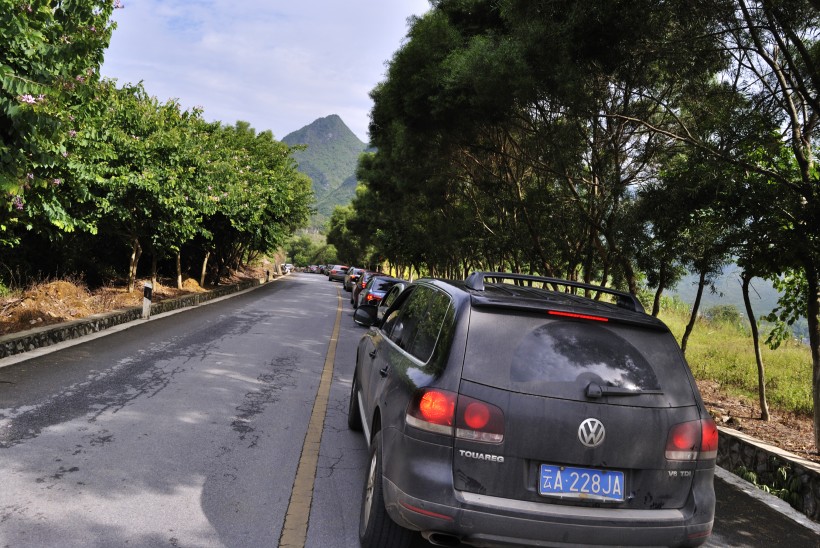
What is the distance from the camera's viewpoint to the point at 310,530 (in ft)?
12.1

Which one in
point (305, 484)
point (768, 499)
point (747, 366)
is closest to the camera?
point (305, 484)

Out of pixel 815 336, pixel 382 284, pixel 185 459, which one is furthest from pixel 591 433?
pixel 382 284

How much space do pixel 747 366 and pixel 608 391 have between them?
12.0 meters

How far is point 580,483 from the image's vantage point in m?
2.93

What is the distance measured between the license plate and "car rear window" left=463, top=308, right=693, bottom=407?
349 mm

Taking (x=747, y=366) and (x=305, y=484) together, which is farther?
(x=747, y=366)

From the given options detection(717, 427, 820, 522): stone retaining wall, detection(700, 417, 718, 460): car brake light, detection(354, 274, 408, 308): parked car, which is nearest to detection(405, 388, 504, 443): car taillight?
detection(700, 417, 718, 460): car brake light

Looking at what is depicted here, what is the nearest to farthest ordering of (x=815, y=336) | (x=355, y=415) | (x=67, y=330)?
(x=355, y=415), (x=815, y=336), (x=67, y=330)

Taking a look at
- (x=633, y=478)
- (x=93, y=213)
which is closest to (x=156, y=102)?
(x=93, y=213)

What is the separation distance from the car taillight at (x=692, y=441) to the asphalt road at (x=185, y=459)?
4.59 feet

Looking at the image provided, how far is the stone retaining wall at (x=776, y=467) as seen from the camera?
5004 mm

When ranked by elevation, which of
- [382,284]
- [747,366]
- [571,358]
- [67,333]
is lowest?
[67,333]

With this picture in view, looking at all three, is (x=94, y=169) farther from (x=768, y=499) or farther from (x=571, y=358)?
(x=768, y=499)

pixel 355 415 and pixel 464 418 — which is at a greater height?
pixel 464 418
